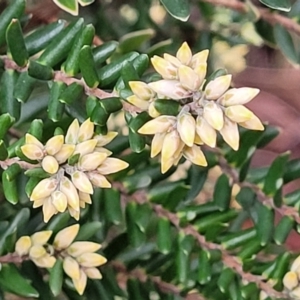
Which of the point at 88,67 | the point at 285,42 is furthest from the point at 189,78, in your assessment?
the point at 285,42

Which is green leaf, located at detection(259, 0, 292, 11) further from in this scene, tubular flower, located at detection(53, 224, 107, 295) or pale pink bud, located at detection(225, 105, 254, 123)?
tubular flower, located at detection(53, 224, 107, 295)

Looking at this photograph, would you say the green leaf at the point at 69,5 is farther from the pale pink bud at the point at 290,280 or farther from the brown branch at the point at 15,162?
the pale pink bud at the point at 290,280

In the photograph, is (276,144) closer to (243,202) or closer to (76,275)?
(243,202)

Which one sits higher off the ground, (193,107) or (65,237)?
(193,107)

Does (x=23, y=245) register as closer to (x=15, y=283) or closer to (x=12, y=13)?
(x=15, y=283)

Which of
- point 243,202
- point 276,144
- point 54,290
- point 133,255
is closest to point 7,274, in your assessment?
point 54,290

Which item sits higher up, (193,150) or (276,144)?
(193,150)

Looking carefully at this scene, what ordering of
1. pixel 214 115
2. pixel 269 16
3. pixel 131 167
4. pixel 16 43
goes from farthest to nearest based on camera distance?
pixel 269 16
pixel 131 167
pixel 16 43
pixel 214 115

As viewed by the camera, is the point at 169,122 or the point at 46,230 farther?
the point at 46,230
